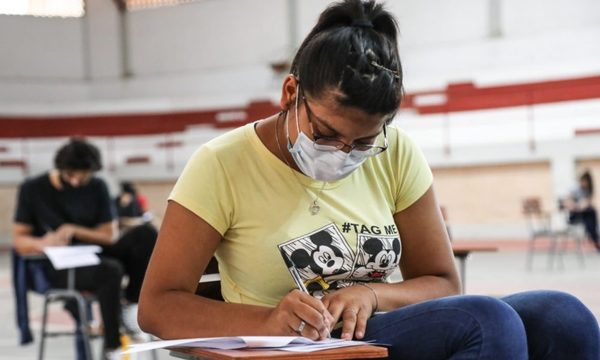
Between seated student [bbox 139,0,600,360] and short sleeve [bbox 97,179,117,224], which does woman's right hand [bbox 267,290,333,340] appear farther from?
short sleeve [bbox 97,179,117,224]

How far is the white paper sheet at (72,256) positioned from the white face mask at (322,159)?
2105 millimetres

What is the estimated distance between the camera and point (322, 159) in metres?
1.40

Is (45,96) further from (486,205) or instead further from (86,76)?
(486,205)

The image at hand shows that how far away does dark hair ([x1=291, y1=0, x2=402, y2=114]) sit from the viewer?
129 cm

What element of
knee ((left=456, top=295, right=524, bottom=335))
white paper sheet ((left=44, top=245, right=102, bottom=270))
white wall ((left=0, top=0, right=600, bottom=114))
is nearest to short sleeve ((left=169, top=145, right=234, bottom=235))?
knee ((left=456, top=295, right=524, bottom=335))

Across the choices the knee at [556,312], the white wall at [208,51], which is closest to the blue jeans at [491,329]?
the knee at [556,312]

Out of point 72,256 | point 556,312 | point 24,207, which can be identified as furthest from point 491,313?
point 24,207

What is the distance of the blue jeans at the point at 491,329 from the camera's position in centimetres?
118

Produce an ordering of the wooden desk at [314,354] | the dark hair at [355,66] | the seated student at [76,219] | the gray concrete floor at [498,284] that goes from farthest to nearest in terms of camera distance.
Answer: the gray concrete floor at [498,284] → the seated student at [76,219] → the dark hair at [355,66] → the wooden desk at [314,354]

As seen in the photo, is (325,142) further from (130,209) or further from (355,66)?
(130,209)

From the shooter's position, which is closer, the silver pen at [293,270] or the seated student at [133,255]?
the silver pen at [293,270]

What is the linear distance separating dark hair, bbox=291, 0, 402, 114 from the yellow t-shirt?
207 mm

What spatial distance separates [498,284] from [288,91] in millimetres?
5210

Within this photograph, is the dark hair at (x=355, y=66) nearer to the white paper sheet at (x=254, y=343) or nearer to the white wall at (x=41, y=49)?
the white paper sheet at (x=254, y=343)
